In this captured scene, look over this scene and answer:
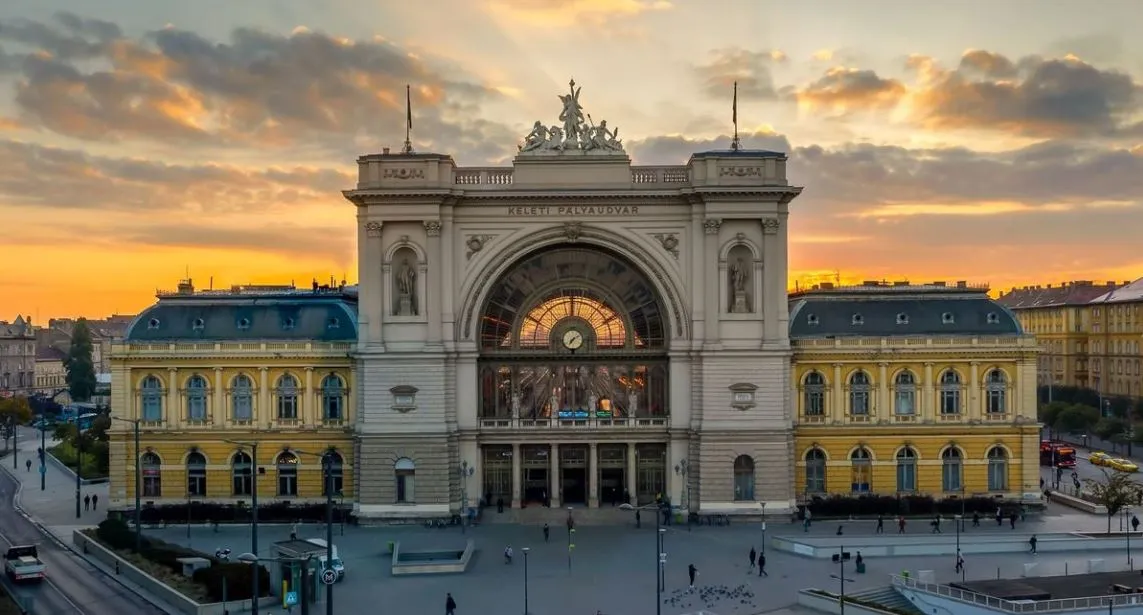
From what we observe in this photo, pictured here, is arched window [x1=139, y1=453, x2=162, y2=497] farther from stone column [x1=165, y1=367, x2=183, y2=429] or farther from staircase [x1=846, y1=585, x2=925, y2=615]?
staircase [x1=846, y1=585, x2=925, y2=615]

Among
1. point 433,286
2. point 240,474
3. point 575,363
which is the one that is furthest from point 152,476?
point 575,363

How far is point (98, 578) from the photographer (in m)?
56.2

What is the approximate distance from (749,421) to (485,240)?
20.3 metres

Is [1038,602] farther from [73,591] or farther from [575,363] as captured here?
[73,591]

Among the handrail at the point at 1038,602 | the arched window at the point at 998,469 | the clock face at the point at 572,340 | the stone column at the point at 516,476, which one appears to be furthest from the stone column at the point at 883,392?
the handrail at the point at 1038,602

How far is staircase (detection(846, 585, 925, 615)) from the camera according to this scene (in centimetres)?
5019

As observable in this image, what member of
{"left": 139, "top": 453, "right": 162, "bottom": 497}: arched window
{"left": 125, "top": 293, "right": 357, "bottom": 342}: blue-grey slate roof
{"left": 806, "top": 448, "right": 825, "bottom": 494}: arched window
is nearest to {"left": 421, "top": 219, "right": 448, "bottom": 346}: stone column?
{"left": 125, "top": 293, "right": 357, "bottom": 342}: blue-grey slate roof

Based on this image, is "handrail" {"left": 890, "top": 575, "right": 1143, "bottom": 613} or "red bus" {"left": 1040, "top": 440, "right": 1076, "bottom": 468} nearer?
"handrail" {"left": 890, "top": 575, "right": 1143, "bottom": 613}

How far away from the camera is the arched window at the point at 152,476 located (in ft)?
238

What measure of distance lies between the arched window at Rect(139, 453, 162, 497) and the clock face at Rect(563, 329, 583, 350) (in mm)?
27503

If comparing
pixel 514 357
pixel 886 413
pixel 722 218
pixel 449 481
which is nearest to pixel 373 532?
pixel 449 481

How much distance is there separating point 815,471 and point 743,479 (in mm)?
5490

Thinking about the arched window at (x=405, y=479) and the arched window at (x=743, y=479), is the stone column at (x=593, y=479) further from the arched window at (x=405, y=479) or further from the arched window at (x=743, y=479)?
the arched window at (x=405, y=479)

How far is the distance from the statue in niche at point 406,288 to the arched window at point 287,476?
12107 mm
